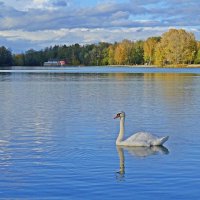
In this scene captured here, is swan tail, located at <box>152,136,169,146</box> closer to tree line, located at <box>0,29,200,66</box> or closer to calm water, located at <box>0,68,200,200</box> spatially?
calm water, located at <box>0,68,200,200</box>

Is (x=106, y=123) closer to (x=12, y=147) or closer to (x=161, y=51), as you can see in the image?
(x=12, y=147)

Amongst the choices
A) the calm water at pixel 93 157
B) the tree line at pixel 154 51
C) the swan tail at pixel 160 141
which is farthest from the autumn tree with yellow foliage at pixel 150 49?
the swan tail at pixel 160 141

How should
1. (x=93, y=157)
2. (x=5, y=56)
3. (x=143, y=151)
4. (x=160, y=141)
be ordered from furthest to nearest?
(x=5, y=56), (x=160, y=141), (x=143, y=151), (x=93, y=157)

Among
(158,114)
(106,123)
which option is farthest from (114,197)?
(158,114)

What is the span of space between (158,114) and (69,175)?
13.2 metres

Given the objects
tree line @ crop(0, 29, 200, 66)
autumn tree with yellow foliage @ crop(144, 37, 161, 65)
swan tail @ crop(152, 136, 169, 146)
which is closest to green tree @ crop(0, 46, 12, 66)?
tree line @ crop(0, 29, 200, 66)

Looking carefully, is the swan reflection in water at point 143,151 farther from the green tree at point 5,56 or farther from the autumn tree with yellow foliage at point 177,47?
the green tree at point 5,56

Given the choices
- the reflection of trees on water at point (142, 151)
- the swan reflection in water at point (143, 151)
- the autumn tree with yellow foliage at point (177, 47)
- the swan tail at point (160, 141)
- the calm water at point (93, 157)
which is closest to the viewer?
the calm water at point (93, 157)

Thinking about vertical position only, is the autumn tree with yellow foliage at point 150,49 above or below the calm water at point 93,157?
above

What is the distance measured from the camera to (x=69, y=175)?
1209 cm

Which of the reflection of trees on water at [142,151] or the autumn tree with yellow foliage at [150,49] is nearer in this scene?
the reflection of trees on water at [142,151]

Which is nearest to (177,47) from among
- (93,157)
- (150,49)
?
(150,49)

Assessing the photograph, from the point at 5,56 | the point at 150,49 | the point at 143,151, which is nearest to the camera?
the point at 143,151

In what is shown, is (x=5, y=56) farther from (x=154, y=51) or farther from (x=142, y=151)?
(x=142, y=151)
